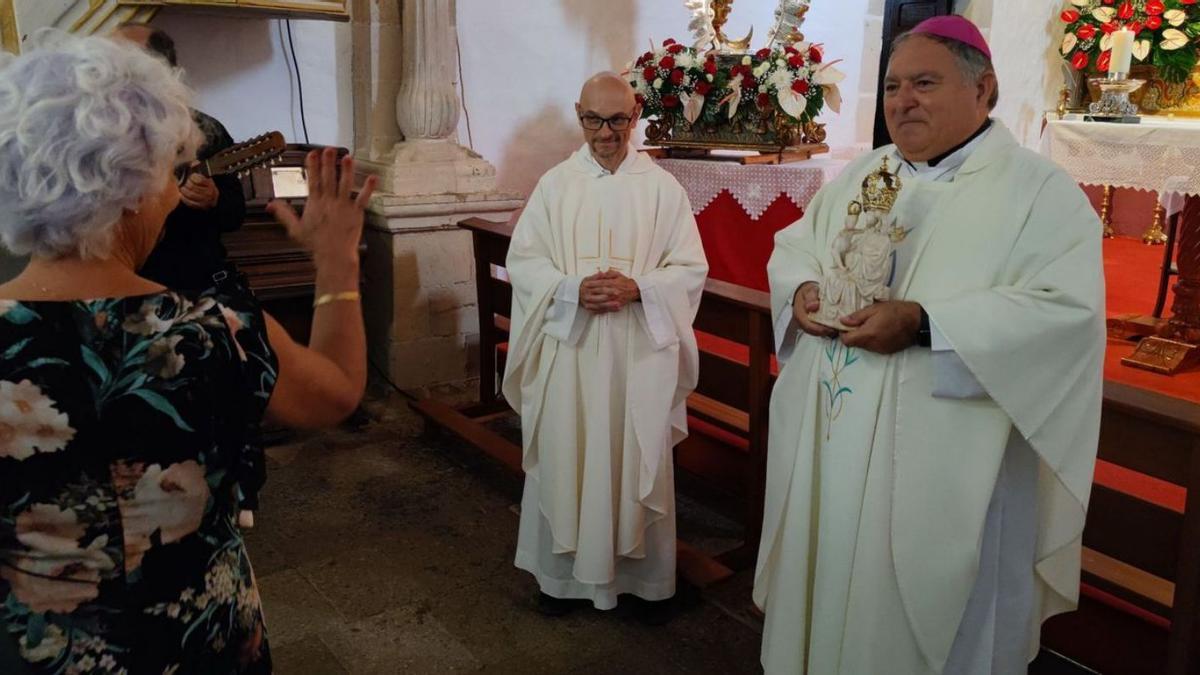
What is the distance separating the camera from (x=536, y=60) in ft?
20.7

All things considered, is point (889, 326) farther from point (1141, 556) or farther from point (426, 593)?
point (426, 593)

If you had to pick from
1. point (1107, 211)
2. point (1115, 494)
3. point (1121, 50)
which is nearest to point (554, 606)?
point (1115, 494)

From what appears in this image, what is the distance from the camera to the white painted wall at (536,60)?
6094 millimetres

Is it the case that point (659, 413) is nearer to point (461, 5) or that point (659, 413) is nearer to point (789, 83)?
point (789, 83)

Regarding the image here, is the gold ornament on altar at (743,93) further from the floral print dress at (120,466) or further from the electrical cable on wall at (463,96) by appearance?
the floral print dress at (120,466)

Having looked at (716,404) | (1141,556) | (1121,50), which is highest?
(1121,50)

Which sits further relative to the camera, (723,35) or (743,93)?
(723,35)

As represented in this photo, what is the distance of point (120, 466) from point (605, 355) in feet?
6.12

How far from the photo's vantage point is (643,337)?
10.0ft

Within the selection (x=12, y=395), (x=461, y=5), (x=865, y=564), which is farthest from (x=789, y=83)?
(x=12, y=395)

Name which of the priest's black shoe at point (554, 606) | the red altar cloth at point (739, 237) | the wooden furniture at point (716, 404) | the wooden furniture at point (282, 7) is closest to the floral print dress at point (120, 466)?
the priest's black shoe at point (554, 606)

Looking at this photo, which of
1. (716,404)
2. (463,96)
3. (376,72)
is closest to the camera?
(716,404)

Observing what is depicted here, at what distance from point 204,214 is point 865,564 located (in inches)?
92.3

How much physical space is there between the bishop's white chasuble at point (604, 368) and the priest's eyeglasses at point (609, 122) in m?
0.12
